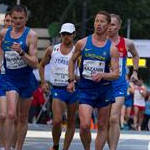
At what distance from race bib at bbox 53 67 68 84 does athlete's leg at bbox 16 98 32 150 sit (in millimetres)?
1228

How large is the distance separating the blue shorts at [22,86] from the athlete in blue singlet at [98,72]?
0.70 m

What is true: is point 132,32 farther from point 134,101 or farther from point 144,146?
point 144,146

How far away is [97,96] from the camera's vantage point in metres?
11.7

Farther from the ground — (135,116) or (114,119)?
(114,119)

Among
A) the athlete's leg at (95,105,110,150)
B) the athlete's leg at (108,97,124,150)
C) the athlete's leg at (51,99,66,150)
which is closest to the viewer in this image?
the athlete's leg at (95,105,110,150)

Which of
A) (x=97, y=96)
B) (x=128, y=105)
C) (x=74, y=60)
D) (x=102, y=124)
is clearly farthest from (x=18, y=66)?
(x=128, y=105)

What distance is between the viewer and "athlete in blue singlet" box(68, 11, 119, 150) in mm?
11578

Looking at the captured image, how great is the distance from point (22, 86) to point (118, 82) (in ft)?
5.72

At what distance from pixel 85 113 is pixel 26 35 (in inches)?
58.8

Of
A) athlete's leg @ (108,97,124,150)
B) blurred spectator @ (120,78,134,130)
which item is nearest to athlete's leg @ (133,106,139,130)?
blurred spectator @ (120,78,134,130)

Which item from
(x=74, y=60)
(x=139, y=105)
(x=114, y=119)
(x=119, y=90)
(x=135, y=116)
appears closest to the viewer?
(x=74, y=60)

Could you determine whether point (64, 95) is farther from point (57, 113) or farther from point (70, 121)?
point (70, 121)

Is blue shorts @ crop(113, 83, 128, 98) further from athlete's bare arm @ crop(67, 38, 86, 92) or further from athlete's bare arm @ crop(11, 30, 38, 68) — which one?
athlete's bare arm @ crop(11, 30, 38, 68)

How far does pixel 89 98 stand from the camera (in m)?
11.6
